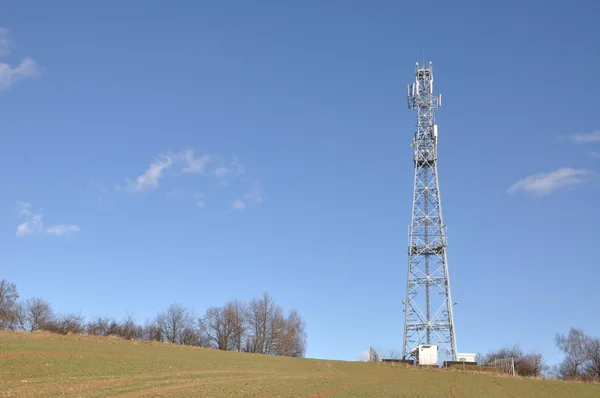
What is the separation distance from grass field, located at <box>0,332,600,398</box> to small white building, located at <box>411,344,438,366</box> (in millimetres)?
1654

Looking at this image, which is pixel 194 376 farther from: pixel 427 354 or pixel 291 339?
pixel 291 339

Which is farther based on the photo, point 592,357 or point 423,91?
point 592,357

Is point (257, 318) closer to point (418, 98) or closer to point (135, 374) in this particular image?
point (418, 98)

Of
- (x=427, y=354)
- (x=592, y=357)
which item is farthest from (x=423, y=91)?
(x=592, y=357)

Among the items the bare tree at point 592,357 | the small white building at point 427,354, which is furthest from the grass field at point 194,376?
the bare tree at point 592,357

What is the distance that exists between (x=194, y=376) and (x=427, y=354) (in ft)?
82.0

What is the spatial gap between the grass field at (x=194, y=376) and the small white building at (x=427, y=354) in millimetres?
1654

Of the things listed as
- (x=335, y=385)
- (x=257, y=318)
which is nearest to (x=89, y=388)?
(x=335, y=385)

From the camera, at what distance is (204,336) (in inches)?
4200

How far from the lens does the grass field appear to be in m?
29.5

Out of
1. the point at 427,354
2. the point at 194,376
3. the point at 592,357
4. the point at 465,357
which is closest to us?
the point at 194,376

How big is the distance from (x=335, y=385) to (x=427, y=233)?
2584 cm

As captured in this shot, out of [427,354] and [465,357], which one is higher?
[427,354]

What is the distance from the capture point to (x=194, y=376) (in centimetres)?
3700
